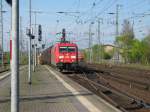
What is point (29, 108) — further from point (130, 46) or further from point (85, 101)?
point (130, 46)

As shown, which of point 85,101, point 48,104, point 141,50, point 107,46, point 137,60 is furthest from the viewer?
point 107,46

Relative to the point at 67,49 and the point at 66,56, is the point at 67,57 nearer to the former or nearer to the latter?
the point at 66,56

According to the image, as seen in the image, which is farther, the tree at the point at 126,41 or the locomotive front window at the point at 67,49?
the tree at the point at 126,41

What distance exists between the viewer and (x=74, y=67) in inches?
1797

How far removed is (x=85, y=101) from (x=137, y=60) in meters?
85.6

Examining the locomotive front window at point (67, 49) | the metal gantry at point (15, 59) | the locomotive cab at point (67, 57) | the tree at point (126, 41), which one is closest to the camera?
the metal gantry at point (15, 59)

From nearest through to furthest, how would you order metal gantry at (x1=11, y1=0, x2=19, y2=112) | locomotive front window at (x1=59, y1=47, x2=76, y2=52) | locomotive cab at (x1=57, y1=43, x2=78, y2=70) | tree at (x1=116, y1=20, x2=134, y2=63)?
metal gantry at (x1=11, y1=0, x2=19, y2=112)
locomotive cab at (x1=57, y1=43, x2=78, y2=70)
locomotive front window at (x1=59, y1=47, x2=76, y2=52)
tree at (x1=116, y1=20, x2=134, y2=63)

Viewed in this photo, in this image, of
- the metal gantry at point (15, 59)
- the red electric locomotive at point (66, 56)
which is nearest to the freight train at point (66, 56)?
the red electric locomotive at point (66, 56)

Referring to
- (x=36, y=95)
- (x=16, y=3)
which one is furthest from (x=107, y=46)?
(x=16, y=3)

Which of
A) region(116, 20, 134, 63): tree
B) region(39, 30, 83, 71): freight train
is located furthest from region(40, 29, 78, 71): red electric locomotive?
region(116, 20, 134, 63): tree

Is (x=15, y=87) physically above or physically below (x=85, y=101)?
above

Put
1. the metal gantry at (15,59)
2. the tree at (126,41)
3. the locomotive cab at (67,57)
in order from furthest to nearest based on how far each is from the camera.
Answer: the tree at (126,41)
the locomotive cab at (67,57)
the metal gantry at (15,59)

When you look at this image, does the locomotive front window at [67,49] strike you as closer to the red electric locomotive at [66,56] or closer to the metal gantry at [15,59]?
the red electric locomotive at [66,56]

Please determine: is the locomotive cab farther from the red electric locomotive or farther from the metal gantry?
the metal gantry
